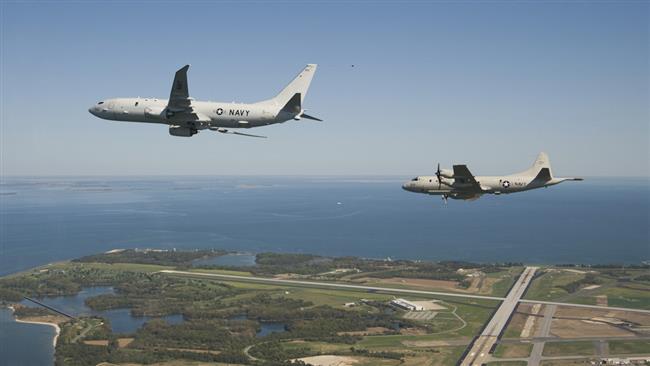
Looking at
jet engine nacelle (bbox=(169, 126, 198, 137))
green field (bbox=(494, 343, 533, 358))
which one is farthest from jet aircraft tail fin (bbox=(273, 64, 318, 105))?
green field (bbox=(494, 343, 533, 358))

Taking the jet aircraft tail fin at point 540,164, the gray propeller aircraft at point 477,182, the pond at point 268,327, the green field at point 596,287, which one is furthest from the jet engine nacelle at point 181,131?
the green field at point 596,287

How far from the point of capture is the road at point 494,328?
81750mm

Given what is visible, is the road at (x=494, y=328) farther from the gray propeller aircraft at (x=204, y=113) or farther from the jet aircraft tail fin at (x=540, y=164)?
the gray propeller aircraft at (x=204, y=113)

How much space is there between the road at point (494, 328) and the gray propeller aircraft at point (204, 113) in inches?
2208

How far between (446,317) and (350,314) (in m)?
18.4

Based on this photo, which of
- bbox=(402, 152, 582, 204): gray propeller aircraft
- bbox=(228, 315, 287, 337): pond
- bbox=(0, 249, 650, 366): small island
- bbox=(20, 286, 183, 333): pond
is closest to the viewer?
bbox=(402, 152, 582, 204): gray propeller aircraft

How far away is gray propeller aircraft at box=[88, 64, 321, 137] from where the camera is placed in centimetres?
3609

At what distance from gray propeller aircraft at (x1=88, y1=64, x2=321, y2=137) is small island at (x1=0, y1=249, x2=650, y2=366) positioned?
175 ft

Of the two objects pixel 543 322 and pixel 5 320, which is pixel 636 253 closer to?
pixel 543 322

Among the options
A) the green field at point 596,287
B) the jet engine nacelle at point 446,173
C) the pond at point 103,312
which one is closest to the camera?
the jet engine nacelle at point 446,173

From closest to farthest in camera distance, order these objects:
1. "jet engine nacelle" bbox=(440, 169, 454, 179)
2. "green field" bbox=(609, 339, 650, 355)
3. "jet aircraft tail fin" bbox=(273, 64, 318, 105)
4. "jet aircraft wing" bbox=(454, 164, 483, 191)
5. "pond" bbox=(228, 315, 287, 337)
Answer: "jet aircraft tail fin" bbox=(273, 64, 318, 105)
"jet aircraft wing" bbox=(454, 164, 483, 191)
"jet engine nacelle" bbox=(440, 169, 454, 179)
"green field" bbox=(609, 339, 650, 355)
"pond" bbox=(228, 315, 287, 337)

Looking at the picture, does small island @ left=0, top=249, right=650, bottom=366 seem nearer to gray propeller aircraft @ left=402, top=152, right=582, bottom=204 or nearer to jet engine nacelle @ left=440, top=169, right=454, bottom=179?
gray propeller aircraft @ left=402, top=152, right=582, bottom=204

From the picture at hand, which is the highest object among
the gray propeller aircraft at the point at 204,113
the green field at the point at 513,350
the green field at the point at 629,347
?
the gray propeller aircraft at the point at 204,113

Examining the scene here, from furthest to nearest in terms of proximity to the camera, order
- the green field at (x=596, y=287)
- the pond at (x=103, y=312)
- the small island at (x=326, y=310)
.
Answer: the green field at (x=596, y=287)
the pond at (x=103, y=312)
the small island at (x=326, y=310)
